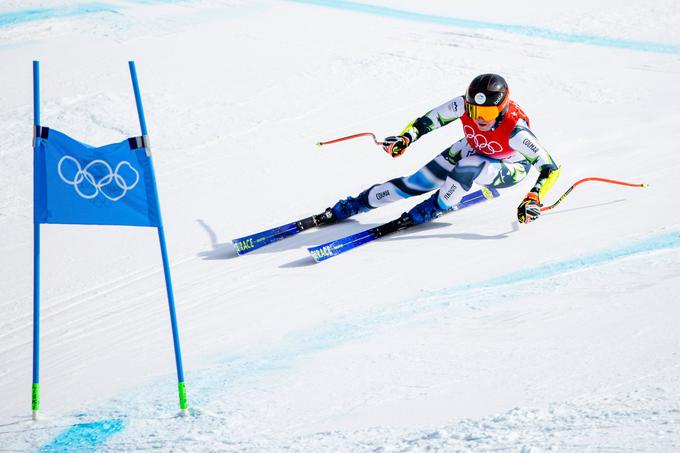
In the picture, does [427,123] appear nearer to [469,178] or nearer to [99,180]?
[469,178]

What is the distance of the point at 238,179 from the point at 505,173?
3.01 meters

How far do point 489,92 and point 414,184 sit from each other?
3.75 feet

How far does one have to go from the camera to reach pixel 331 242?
22.6 feet

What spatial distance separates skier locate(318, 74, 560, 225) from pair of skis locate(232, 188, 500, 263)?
0.10 m

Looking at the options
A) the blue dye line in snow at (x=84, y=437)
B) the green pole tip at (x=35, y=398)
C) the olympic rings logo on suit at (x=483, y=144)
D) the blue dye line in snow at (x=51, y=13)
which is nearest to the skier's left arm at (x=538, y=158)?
the olympic rings logo on suit at (x=483, y=144)

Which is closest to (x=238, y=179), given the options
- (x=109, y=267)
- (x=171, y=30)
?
→ (x=109, y=267)

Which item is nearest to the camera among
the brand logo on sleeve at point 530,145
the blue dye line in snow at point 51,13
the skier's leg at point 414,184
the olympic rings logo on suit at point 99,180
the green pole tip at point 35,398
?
the olympic rings logo on suit at point 99,180

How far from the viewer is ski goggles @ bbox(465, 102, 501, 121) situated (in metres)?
6.51

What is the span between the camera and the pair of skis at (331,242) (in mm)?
6801

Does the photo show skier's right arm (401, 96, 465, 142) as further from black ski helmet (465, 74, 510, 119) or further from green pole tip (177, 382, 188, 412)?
green pole tip (177, 382, 188, 412)

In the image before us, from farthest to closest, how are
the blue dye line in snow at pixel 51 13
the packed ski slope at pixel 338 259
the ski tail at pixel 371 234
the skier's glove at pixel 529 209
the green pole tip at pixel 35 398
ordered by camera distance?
the blue dye line in snow at pixel 51 13, the ski tail at pixel 371 234, the skier's glove at pixel 529 209, the green pole tip at pixel 35 398, the packed ski slope at pixel 338 259

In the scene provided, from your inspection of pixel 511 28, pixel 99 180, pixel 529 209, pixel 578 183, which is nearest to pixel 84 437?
pixel 99 180

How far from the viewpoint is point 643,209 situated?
701 cm

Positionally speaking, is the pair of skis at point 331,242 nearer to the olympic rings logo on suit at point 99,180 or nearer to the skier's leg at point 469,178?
the skier's leg at point 469,178
